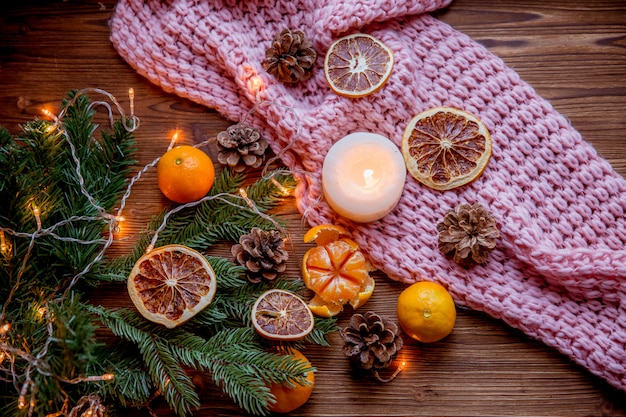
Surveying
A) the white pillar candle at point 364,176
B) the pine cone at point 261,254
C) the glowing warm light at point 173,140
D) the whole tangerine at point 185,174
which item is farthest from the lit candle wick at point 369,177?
the glowing warm light at point 173,140

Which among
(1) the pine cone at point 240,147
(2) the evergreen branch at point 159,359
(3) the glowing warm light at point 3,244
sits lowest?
(2) the evergreen branch at point 159,359

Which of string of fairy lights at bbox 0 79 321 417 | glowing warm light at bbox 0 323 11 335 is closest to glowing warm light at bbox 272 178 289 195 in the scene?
string of fairy lights at bbox 0 79 321 417

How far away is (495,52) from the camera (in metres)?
1.29

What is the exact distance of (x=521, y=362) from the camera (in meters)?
1.15

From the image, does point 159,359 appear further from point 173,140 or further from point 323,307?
point 173,140

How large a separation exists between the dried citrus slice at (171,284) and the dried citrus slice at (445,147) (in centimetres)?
49

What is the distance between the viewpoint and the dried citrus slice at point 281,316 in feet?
3.51

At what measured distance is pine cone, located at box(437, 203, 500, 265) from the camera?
1.13 meters

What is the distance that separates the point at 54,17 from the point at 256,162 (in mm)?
614

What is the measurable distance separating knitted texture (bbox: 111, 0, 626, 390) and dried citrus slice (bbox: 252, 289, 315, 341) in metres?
0.19

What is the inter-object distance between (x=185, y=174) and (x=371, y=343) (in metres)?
0.51

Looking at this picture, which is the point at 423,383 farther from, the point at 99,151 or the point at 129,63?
the point at 129,63

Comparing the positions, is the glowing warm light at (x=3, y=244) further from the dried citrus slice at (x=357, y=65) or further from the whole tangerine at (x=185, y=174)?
the dried citrus slice at (x=357, y=65)

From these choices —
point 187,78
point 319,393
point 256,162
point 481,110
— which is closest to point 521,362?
point 319,393
